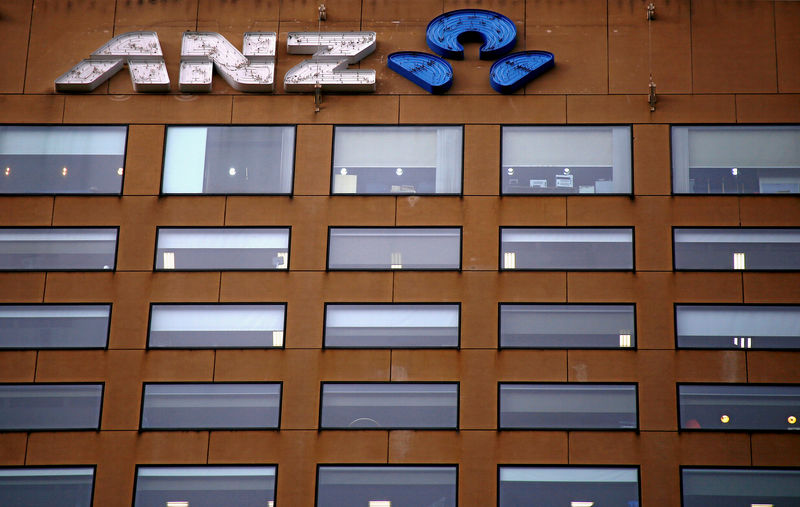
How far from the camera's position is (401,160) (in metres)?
34.1

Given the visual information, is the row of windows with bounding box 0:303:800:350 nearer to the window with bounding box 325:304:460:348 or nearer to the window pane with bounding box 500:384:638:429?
the window with bounding box 325:304:460:348

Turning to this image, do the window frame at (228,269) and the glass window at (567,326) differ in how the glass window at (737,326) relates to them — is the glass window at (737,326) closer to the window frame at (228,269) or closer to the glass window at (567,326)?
the glass window at (567,326)

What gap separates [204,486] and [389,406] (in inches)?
223

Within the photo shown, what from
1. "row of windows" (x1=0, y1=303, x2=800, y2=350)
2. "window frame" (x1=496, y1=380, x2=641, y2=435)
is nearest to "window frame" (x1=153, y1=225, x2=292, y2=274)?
"row of windows" (x1=0, y1=303, x2=800, y2=350)

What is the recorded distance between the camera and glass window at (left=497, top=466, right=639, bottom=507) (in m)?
31.1

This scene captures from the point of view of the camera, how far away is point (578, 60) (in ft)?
113

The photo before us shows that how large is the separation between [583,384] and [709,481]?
432cm

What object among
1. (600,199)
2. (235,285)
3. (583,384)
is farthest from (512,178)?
(235,285)

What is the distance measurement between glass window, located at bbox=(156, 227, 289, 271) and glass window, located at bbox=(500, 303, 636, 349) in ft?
22.6

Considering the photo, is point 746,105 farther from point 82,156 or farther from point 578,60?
point 82,156

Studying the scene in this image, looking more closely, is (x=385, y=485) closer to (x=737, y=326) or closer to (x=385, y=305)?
(x=385, y=305)

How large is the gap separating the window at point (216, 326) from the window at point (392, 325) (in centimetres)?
163

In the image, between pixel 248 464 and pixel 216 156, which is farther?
pixel 216 156

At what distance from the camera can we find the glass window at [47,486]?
31.4 metres
